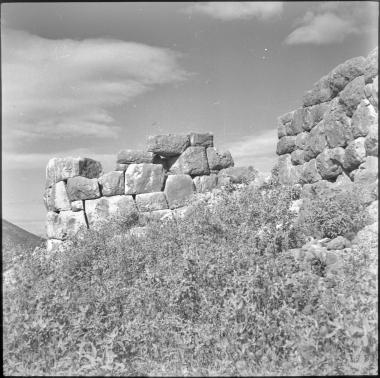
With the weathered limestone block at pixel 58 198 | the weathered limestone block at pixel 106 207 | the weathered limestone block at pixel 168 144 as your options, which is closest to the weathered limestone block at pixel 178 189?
the weathered limestone block at pixel 168 144

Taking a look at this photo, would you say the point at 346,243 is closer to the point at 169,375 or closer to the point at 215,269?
the point at 215,269

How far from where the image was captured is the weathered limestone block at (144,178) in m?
13.3

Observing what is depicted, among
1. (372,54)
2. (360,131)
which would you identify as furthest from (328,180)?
(372,54)

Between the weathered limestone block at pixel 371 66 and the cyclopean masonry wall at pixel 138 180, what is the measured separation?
484cm

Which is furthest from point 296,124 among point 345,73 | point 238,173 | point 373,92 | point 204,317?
point 204,317

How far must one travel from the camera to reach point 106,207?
13.3 m

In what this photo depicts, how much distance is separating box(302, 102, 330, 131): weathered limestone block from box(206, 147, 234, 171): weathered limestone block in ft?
8.82

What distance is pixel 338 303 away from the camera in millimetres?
5715

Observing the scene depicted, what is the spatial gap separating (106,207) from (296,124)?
5.72m

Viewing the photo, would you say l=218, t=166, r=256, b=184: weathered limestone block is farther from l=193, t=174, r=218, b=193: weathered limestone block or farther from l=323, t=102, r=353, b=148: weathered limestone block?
l=323, t=102, r=353, b=148: weathered limestone block

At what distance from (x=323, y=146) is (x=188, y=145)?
443 centimetres

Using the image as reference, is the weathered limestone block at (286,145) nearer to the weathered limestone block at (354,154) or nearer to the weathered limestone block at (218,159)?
the weathered limestone block at (218,159)

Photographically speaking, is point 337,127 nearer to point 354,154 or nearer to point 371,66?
point 354,154

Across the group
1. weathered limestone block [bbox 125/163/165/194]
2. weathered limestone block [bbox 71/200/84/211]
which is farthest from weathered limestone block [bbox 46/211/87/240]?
weathered limestone block [bbox 125/163/165/194]
